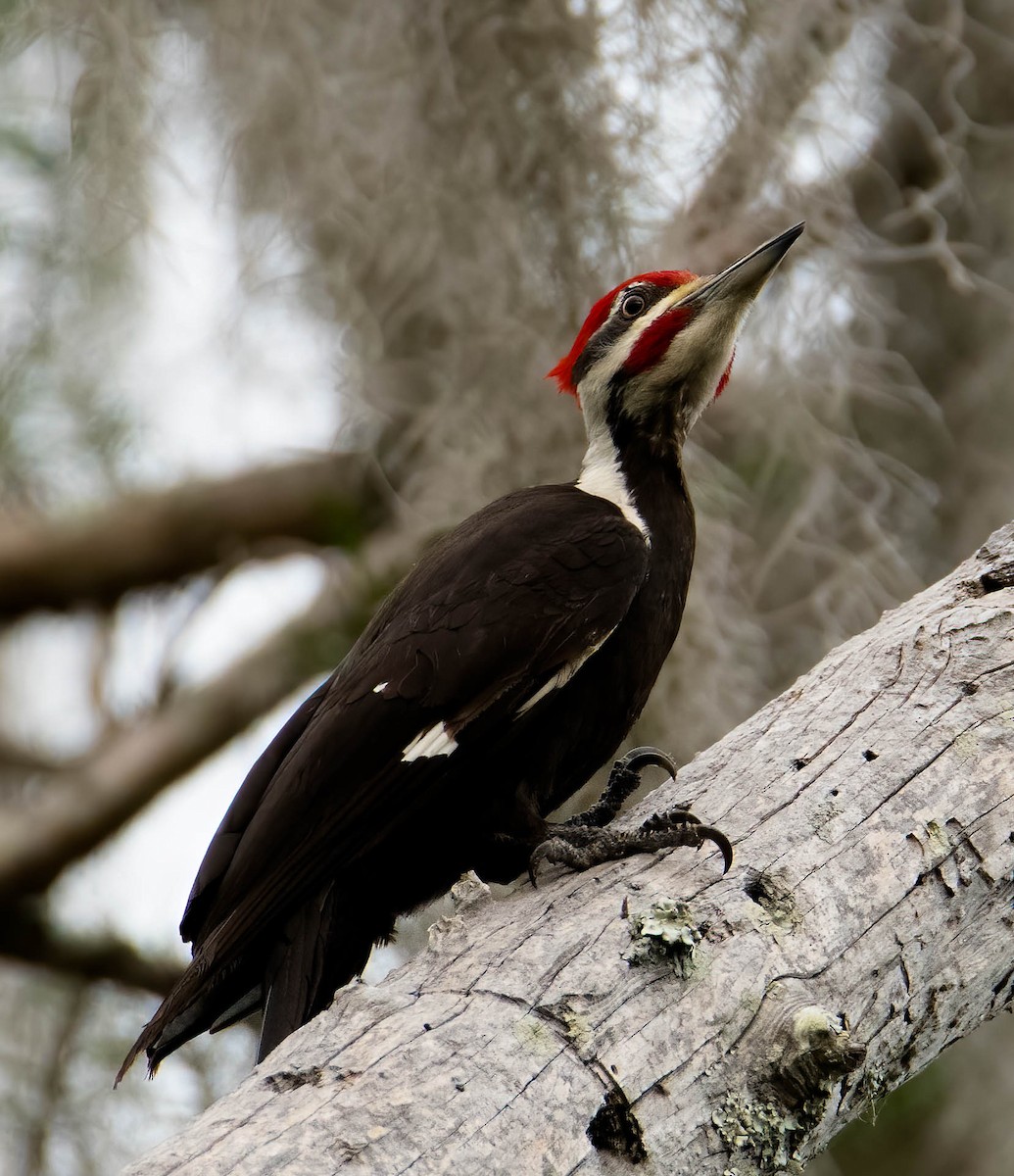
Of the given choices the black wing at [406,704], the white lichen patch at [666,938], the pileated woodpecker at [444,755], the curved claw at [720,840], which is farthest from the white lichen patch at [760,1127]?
the black wing at [406,704]

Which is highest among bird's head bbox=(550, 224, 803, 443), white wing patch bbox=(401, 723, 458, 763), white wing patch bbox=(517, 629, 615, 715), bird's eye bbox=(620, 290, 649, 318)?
bird's eye bbox=(620, 290, 649, 318)

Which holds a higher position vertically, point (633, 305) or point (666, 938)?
point (633, 305)

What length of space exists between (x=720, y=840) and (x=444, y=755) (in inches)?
19.0

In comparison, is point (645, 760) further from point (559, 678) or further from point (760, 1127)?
point (760, 1127)

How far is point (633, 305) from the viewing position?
259cm

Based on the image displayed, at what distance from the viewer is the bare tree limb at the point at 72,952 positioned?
3.23m

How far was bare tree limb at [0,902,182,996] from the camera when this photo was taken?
10.6 ft

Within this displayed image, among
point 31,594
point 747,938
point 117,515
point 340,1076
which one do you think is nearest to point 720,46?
point 117,515

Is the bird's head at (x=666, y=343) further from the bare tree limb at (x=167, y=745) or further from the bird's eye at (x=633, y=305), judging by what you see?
the bare tree limb at (x=167, y=745)

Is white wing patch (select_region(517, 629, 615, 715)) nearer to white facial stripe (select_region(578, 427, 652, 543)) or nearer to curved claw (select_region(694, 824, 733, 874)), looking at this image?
white facial stripe (select_region(578, 427, 652, 543))

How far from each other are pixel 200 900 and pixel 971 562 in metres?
1.21

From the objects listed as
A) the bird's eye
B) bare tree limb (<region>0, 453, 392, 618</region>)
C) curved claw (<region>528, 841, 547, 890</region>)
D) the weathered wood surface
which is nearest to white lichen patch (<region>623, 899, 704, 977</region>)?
the weathered wood surface

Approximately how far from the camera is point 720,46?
10.3ft

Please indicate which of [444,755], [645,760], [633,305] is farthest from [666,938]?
[633,305]
